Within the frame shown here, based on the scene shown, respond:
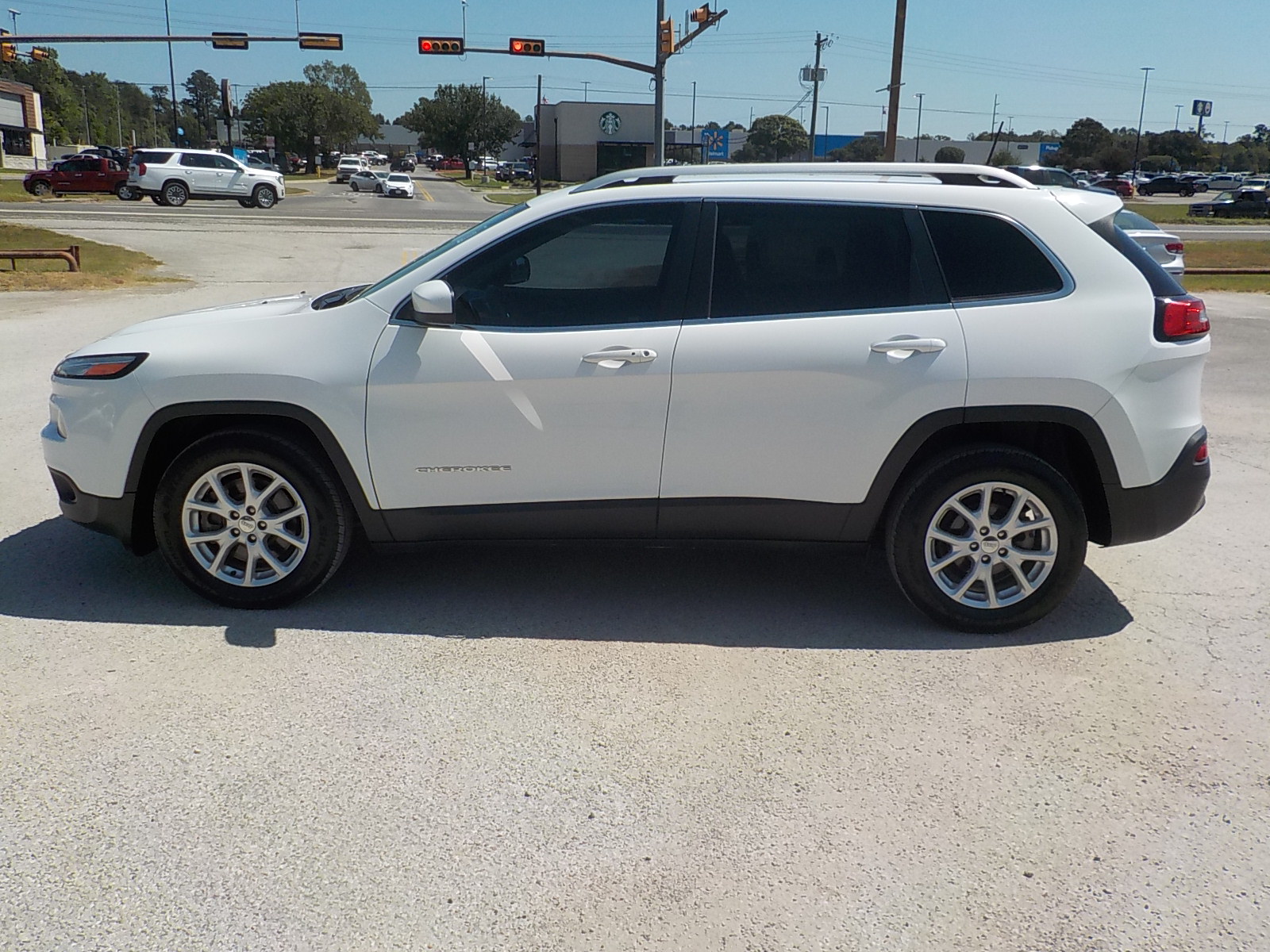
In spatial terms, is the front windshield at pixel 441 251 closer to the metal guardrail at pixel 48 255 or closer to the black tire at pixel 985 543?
the black tire at pixel 985 543

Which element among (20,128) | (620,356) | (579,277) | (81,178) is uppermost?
(20,128)

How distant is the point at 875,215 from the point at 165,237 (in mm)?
25898

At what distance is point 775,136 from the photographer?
118 m

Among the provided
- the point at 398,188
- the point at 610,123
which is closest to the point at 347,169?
the point at 610,123

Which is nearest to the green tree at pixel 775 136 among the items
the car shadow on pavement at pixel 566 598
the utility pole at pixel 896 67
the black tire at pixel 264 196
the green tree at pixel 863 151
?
the green tree at pixel 863 151

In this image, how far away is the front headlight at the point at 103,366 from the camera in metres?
4.67

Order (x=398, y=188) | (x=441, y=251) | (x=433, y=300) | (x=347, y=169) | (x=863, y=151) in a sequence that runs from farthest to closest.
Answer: (x=863, y=151), (x=347, y=169), (x=398, y=188), (x=441, y=251), (x=433, y=300)

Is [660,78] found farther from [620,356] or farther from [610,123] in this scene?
[610,123]

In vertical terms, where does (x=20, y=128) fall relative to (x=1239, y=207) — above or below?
above

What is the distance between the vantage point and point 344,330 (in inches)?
181

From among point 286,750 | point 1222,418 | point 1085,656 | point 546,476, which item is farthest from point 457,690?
point 1222,418

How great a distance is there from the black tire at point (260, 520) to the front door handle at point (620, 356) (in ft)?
4.04

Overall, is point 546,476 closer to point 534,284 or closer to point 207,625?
point 534,284

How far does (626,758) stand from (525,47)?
36.3 meters
